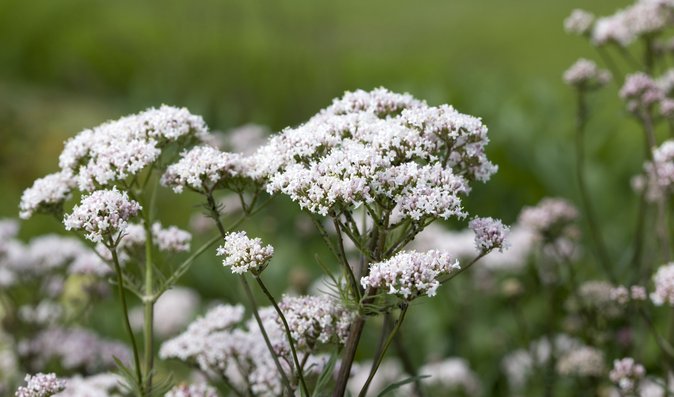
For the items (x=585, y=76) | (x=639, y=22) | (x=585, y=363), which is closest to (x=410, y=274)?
(x=585, y=363)

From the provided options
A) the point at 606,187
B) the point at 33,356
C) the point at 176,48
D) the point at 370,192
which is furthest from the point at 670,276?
the point at 176,48

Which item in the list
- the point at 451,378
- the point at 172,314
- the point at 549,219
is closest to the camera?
the point at 549,219

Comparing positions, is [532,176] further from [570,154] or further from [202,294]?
[202,294]

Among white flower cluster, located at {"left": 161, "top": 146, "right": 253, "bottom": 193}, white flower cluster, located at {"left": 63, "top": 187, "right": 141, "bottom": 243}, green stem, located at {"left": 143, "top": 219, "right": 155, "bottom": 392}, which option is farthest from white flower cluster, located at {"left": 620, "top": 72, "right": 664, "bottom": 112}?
white flower cluster, located at {"left": 63, "top": 187, "right": 141, "bottom": 243}

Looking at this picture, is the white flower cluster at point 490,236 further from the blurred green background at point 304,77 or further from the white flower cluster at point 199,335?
the blurred green background at point 304,77

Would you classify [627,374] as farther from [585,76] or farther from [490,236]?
[585,76]

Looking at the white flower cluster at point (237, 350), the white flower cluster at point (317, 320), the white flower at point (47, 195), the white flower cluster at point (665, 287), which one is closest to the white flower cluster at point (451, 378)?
the white flower cluster at point (237, 350)

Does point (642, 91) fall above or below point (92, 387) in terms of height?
above
